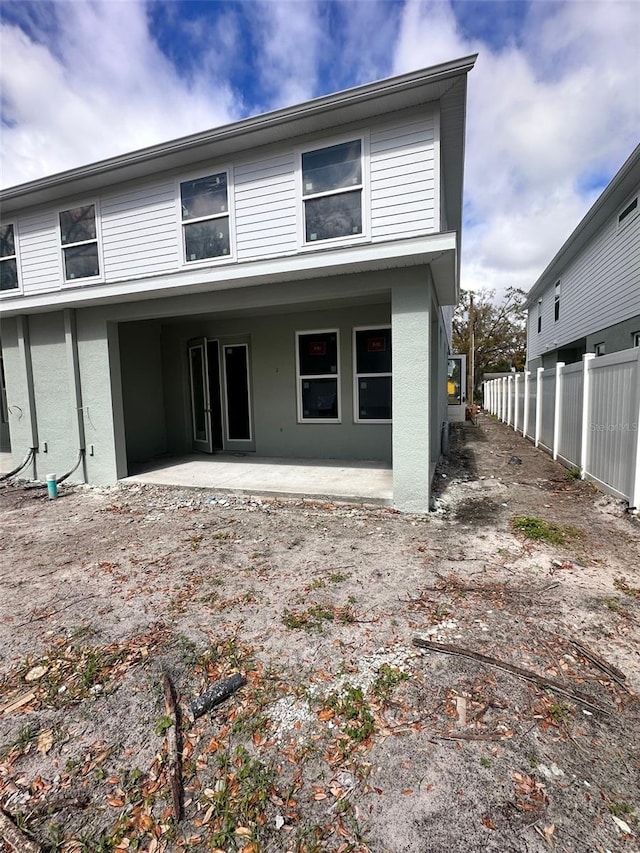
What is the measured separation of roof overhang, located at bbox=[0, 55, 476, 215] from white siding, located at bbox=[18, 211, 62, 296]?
32 centimetres

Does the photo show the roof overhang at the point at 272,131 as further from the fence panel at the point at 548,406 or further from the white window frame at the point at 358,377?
the fence panel at the point at 548,406

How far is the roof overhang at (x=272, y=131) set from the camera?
4.46 metres

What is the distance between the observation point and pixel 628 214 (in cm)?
1024

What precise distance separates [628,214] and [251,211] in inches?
397

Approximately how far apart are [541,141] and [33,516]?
14788 millimetres

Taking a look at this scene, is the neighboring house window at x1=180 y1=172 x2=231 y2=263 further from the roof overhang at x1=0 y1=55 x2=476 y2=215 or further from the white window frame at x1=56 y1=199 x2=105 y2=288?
the white window frame at x1=56 y1=199 x2=105 y2=288

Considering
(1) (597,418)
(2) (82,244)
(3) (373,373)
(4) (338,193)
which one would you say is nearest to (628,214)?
(1) (597,418)

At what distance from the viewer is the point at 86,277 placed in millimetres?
6867

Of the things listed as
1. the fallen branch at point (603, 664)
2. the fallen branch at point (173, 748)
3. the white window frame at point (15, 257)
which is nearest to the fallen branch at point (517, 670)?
the fallen branch at point (603, 664)

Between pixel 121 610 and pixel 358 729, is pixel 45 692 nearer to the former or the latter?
pixel 121 610

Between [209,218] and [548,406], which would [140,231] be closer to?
[209,218]

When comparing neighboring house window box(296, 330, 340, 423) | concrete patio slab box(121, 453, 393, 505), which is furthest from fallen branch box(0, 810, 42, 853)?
neighboring house window box(296, 330, 340, 423)

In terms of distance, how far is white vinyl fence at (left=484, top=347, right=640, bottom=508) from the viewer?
5.00 metres

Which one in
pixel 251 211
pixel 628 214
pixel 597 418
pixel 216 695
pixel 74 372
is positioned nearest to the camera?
pixel 216 695
